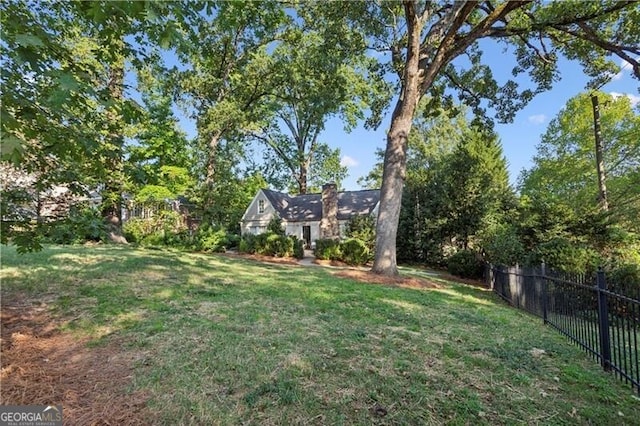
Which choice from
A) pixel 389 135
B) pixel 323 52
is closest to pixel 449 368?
pixel 389 135

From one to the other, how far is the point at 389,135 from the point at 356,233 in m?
9.55

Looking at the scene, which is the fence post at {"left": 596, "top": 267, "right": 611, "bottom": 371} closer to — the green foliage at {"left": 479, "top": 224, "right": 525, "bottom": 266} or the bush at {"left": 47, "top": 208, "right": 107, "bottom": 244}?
the bush at {"left": 47, "top": 208, "right": 107, "bottom": 244}

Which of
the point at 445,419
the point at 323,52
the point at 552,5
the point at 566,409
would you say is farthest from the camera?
the point at 323,52

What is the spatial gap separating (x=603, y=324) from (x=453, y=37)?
9813 millimetres

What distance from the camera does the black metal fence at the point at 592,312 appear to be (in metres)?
3.46

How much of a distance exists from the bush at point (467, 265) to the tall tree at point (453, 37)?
5697 millimetres

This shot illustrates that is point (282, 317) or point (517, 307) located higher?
point (282, 317)

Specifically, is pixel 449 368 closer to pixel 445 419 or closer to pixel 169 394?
pixel 445 419

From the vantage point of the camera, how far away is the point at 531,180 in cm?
2844

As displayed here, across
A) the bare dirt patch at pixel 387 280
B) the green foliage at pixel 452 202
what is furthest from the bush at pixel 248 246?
the bare dirt patch at pixel 387 280

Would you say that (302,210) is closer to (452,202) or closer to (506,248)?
(452,202)

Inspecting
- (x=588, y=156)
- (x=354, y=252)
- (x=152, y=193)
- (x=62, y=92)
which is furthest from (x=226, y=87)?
(x=588, y=156)

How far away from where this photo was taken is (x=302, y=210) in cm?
2905

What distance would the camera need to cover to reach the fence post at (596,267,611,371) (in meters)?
3.72
